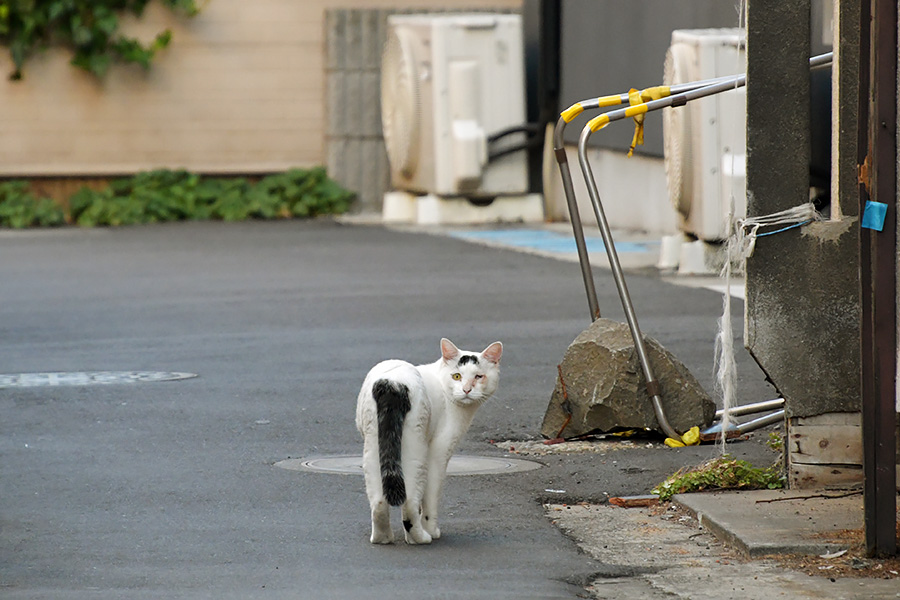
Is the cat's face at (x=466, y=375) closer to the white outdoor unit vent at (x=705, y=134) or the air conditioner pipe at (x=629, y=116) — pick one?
the air conditioner pipe at (x=629, y=116)

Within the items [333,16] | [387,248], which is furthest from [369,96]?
[387,248]

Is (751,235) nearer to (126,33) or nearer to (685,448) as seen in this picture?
(685,448)

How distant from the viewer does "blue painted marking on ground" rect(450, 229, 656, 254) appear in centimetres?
1720

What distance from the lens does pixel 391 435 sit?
548 cm

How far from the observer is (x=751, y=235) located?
628cm

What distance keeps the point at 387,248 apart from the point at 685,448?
1063 cm

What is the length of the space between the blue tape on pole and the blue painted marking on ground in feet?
37.0

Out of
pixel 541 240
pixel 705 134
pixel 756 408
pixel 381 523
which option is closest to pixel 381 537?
pixel 381 523

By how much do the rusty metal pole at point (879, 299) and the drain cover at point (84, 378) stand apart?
552 centimetres

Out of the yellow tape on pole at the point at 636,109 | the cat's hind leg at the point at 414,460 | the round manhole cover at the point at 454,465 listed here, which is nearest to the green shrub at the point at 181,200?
the yellow tape on pole at the point at 636,109

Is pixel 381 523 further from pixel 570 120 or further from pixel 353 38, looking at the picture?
pixel 353 38

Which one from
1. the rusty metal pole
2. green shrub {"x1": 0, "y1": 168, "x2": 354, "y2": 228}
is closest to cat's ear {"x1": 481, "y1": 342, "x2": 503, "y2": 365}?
the rusty metal pole

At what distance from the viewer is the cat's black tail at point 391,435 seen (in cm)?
547

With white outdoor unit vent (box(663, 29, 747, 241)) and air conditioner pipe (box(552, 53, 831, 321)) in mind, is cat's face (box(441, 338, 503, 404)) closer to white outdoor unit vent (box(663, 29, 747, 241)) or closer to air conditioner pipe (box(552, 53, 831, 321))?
air conditioner pipe (box(552, 53, 831, 321))
